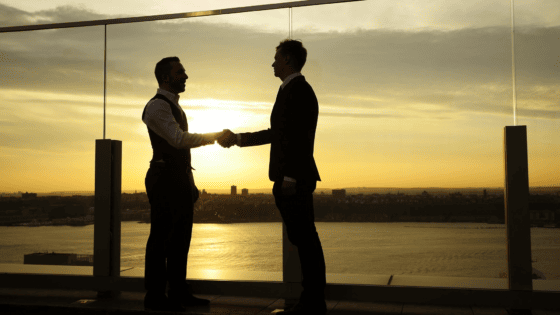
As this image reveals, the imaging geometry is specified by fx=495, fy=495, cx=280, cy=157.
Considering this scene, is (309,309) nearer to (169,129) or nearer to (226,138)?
(226,138)

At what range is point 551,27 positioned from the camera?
8.63 feet

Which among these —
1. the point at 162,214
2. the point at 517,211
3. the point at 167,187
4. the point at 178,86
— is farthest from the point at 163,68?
the point at 517,211

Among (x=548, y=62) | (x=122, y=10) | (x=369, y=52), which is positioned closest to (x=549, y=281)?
(x=548, y=62)

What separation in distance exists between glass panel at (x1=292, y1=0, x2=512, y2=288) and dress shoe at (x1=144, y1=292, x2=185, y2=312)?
0.87 m

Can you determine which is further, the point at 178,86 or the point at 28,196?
the point at 28,196

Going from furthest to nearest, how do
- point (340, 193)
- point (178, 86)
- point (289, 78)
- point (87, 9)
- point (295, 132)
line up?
→ point (87, 9) < point (340, 193) < point (178, 86) < point (289, 78) < point (295, 132)

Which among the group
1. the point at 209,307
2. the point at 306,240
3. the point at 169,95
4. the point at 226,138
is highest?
the point at 169,95

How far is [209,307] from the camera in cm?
265

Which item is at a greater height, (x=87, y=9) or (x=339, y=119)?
(x=87, y=9)

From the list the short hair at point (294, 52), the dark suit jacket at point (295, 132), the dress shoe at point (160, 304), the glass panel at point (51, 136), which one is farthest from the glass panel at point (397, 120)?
the glass panel at point (51, 136)

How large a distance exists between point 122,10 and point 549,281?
10.2 feet

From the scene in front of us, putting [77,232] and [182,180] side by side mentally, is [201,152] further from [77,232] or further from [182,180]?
[77,232]

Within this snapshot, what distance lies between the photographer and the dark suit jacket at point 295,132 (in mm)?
2326

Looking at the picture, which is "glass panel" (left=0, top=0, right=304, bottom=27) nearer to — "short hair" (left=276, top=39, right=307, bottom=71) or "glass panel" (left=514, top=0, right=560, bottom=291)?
"short hair" (left=276, top=39, right=307, bottom=71)
